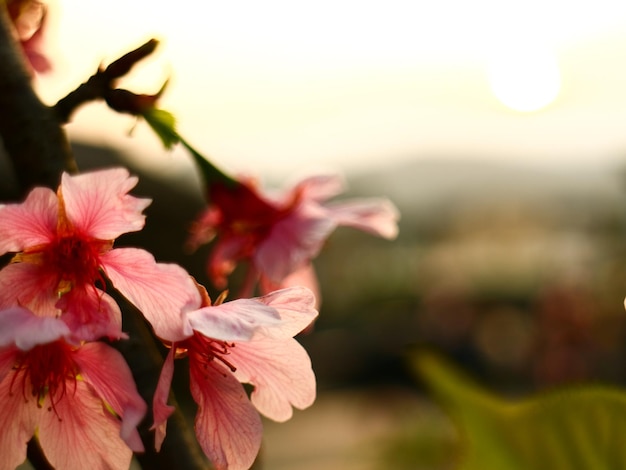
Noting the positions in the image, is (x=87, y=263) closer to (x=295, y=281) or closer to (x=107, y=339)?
(x=107, y=339)


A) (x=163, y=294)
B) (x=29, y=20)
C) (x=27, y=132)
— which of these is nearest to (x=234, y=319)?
(x=163, y=294)

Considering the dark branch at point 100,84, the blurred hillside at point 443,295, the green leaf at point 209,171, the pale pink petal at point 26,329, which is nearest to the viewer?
the pale pink petal at point 26,329

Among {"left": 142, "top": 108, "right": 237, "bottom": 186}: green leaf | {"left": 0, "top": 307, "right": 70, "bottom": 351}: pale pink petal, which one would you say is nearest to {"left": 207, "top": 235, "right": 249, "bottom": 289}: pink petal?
{"left": 142, "top": 108, "right": 237, "bottom": 186}: green leaf

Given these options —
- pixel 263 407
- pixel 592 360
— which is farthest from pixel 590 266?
pixel 263 407

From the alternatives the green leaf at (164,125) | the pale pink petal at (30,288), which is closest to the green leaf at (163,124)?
the green leaf at (164,125)

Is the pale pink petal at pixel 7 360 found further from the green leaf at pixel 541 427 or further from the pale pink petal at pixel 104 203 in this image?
the green leaf at pixel 541 427

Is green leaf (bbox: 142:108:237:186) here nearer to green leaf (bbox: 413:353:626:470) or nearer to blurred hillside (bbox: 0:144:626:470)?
blurred hillside (bbox: 0:144:626:470)

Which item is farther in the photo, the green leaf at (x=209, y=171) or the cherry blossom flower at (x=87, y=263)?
the green leaf at (x=209, y=171)
